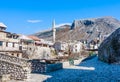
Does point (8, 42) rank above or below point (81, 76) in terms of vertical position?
above

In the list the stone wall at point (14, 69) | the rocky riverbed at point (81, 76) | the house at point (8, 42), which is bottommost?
the rocky riverbed at point (81, 76)

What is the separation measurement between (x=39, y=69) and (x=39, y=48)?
5948cm

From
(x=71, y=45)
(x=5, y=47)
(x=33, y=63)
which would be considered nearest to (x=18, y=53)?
(x=5, y=47)

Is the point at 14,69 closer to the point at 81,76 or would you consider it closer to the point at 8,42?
the point at 81,76

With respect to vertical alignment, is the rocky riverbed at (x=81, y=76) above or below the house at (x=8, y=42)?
below

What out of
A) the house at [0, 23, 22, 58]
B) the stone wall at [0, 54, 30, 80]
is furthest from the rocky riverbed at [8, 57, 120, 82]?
the house at [0, 23, 22, 58]

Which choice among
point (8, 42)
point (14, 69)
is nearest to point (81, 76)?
point (14, 69)

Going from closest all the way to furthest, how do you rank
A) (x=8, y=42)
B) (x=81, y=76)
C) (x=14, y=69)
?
(x=14, y=69) → (x=81, y=76) → (x=8, y=42)

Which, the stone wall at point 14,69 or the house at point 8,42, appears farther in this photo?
the house at point 8,42

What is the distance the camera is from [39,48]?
91688 mm

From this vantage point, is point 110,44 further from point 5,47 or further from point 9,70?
point 5,47

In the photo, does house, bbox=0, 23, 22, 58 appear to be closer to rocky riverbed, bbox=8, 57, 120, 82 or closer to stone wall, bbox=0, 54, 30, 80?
rocky riverbed, bbox=8, 57, 120, 82

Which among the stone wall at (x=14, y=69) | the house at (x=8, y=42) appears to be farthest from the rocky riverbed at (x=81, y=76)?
the house at (x=8, y=42)

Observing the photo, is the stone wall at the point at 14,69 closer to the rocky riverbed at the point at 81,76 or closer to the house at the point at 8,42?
the rocky riverbed at the point at 81,76
